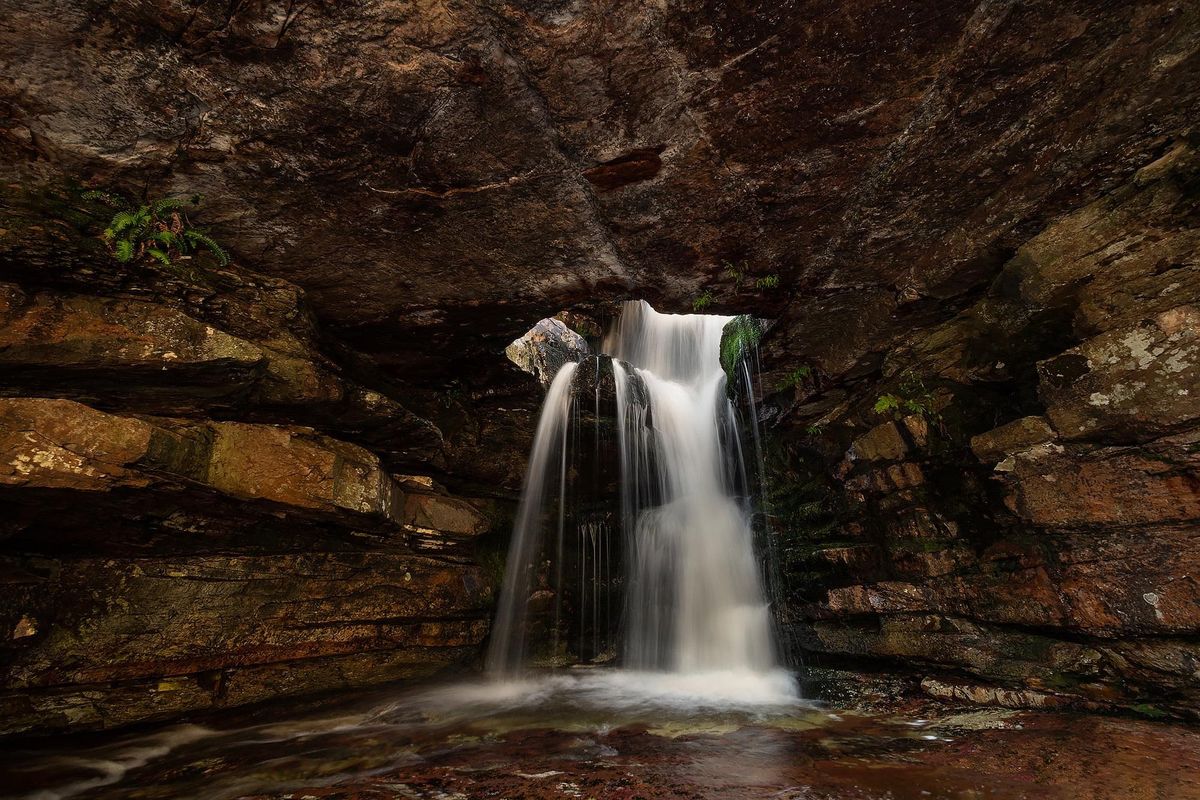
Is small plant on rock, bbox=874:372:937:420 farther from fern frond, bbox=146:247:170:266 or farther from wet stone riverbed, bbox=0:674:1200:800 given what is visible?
fern frond, bbox=146:247:170:266

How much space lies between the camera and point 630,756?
4547 millimetres

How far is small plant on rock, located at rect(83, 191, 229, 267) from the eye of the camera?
17.4 ft

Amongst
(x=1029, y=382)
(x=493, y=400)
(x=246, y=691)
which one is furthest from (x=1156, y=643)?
(x=246, y=691)

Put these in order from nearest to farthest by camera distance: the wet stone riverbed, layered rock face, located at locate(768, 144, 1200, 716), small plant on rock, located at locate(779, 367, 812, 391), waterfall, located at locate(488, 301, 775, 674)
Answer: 1. the wet stone riverbed
2. layered rock face, located at locate(768, 144, 1200, 716)
3. small plant on rock, located at locate(779, 367, 812, 391)
4. waterfall, located at locate(488, 301, 775, 674)

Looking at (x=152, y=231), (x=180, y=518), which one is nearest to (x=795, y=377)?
(x=152, y=231)

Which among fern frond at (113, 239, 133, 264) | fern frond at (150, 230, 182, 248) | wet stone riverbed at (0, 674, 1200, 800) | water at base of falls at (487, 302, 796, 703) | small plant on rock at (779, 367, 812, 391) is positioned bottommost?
wet stone riverbed at (0, 674, 1200, 800)

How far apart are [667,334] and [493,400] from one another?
26.1ft

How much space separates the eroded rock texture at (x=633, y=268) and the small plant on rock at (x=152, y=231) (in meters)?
0.18

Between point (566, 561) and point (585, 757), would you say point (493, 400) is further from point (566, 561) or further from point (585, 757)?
point (585, 757)

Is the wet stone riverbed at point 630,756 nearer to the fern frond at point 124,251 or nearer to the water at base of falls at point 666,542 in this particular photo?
the water at base of falls at point 666,542

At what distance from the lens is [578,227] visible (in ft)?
20.1

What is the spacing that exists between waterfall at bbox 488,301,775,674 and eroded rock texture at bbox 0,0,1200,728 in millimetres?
2025

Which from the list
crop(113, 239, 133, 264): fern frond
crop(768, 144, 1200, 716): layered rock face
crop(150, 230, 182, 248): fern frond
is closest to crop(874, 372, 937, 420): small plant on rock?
crop(768, 144, 1200, 716): layered rock face

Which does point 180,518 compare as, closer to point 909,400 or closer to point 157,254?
point 157,254
